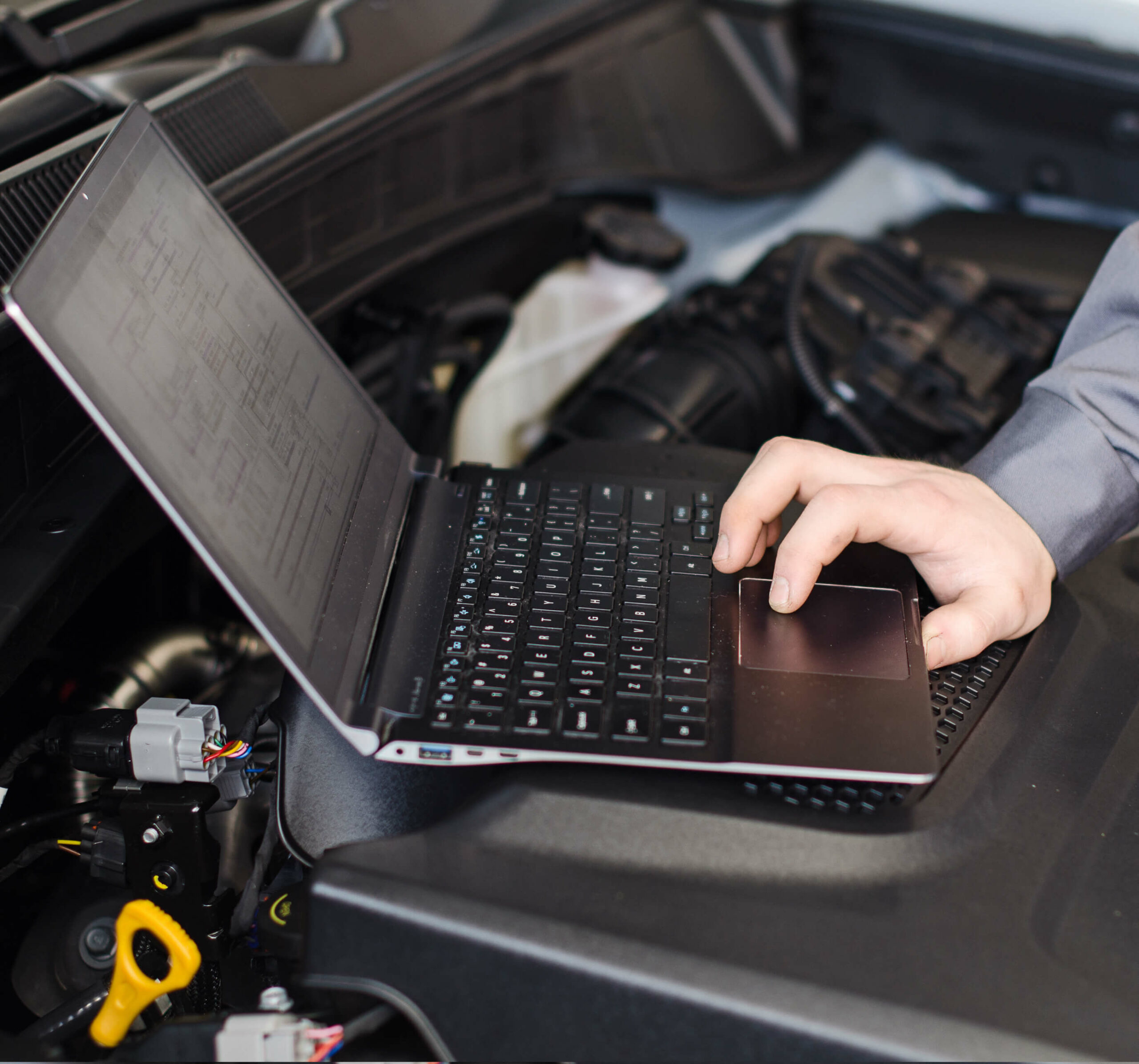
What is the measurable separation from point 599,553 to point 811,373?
44 centimetres

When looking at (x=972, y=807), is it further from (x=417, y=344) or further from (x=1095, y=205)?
(x=1095, y=205)

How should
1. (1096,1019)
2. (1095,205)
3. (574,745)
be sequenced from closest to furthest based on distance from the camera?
(1096,1019) < (574,745) < (1095,205)

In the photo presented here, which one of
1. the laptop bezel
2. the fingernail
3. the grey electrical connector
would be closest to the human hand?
the fingernail

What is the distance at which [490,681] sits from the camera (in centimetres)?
60

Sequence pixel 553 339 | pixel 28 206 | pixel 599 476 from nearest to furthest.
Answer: pixel 28 206, pixel 599 476, pixel 553 339

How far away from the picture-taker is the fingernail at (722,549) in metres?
0.69

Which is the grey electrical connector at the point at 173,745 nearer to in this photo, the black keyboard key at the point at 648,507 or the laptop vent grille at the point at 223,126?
the black keyboard key at the point at 648,507

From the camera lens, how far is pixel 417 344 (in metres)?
1.03

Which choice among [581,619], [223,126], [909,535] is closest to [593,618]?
[581,619]

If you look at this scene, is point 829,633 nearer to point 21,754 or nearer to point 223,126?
point 21,754

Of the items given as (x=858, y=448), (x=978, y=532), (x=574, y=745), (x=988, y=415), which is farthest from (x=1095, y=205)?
(x=574, y=745)

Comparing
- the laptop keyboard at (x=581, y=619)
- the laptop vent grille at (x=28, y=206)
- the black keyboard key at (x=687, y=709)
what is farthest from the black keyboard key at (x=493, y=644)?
the laptop vent grille at (x=28, y=206)

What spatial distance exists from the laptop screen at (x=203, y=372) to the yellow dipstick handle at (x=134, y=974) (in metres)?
0.16

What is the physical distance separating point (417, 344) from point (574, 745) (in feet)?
1.88
